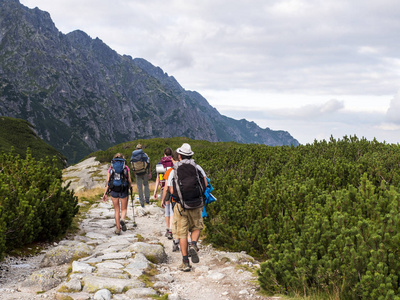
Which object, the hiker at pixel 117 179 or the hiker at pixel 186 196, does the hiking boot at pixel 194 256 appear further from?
the hiker at pixel 117 179

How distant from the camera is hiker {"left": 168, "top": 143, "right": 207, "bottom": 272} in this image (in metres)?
6.84

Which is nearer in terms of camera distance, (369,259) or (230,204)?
(369,259)

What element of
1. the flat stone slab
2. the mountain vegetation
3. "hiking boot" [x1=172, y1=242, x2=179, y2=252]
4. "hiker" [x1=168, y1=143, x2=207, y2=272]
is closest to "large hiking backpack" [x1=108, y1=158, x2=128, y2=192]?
"hiking boot" [x1=172, y1=242, x2=179, y2=252]

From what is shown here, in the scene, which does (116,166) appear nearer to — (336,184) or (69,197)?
(69,197)

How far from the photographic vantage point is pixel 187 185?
681 centimetres

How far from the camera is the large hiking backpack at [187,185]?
6.82m

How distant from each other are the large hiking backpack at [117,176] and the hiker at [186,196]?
312cm

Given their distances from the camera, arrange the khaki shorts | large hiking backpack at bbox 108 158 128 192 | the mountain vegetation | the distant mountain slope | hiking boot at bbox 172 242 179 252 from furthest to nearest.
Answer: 1. the distant mountain slope
2. large hiking backpack at bbox 108 158 128 192
3. hiking boot at bbox 172 242 179 252
4. the khaki shorts
5. the mountain vegetation

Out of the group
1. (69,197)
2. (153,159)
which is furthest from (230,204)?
(153,159)

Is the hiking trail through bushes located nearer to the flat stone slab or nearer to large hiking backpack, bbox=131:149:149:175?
the flat stone slab

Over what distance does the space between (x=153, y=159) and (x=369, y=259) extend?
2736cm

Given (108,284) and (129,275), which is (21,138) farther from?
(108,284)

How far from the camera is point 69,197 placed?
1025 cm

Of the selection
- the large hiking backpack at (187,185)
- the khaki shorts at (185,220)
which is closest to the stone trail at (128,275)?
the khaki shorts at (185,220)
